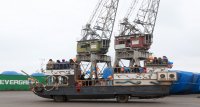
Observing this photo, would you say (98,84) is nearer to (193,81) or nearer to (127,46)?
(193,81)

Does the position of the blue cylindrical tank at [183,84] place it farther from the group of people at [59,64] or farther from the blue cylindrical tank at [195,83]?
the group of people at [59,64]

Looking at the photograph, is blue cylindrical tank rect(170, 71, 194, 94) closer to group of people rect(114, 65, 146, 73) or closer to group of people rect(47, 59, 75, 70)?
group of people rect(114, 65, 146, 73)

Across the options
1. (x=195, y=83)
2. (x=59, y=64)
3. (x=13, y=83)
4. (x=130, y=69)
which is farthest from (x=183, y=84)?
(x=13, y=83)

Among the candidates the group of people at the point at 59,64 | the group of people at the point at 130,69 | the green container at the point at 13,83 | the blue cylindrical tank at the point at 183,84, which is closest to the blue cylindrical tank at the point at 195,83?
the blue cylindrical tank at the point at 183,84

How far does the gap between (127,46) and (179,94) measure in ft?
138

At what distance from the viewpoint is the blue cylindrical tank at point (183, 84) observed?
34.1 meters

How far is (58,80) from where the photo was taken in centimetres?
2444

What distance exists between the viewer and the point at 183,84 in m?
34.4

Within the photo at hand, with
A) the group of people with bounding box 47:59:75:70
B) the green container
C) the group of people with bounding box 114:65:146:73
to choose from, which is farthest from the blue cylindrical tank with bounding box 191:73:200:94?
the green container

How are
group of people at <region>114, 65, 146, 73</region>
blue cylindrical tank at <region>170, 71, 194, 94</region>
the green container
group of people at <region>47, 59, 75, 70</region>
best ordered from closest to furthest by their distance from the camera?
group of people at <region>114, 65, 146, 73</region>
group of people at <region>47, 59, 75, 70</region>
blue cylindrical tank at <region>170, 71, 194, 94</region>
the green container

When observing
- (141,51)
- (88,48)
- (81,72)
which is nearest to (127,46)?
(141,51)

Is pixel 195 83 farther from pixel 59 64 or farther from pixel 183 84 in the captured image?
pixel 59 64

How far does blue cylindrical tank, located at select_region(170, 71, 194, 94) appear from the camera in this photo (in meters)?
34.1

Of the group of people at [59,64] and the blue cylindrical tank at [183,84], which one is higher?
the group of people at [59,64]
